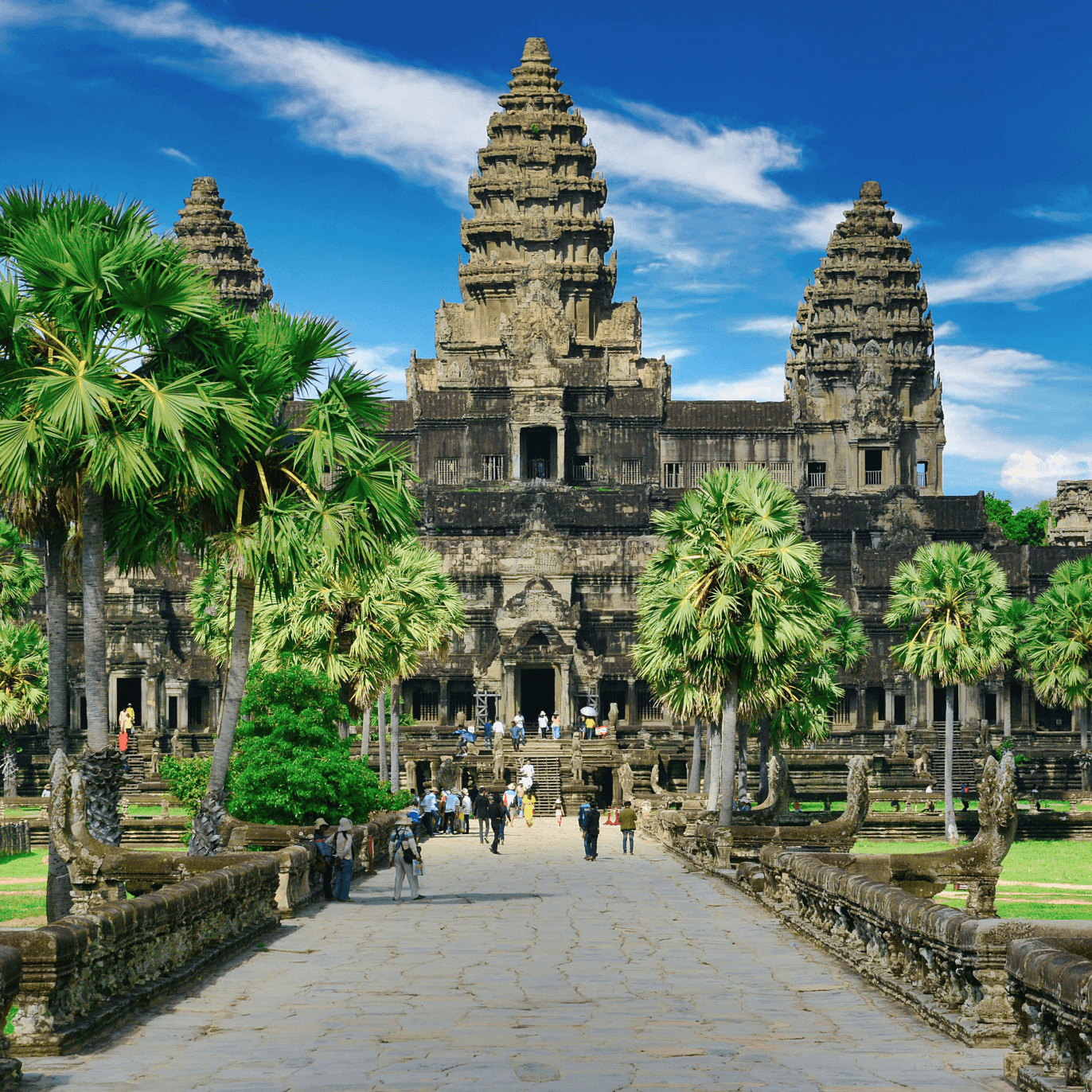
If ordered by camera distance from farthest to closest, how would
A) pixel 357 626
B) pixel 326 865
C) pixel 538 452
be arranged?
pixel 538 452
pixel 357 626
pixel 326 865

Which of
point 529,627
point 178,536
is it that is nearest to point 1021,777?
point 529,627

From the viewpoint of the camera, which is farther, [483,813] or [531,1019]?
[483,813]

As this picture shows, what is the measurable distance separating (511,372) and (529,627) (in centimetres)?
2013

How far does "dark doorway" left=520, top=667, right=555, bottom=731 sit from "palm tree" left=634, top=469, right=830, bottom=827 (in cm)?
3609

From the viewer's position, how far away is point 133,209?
67.3ft

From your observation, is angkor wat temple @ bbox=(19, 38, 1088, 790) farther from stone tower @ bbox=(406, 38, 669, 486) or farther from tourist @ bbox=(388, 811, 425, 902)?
tourist @ bbox=(388, 811, 425, 902)

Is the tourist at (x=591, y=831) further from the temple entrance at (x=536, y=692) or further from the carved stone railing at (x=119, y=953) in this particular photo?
the temple entrance at (x=536, y=692)

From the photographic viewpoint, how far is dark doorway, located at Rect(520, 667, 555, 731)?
234 feet

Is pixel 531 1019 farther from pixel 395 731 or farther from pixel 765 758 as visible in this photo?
pixel 395 731

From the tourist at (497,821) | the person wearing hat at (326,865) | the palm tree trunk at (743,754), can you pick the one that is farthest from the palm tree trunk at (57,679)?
the palm tree trunk at (743,754)

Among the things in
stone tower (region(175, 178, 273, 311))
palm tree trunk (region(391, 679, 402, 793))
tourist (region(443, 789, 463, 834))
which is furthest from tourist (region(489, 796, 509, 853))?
stone tower (region(175, 178, 273, 311))

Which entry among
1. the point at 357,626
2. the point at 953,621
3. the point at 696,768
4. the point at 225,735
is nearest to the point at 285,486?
the point at 225,735

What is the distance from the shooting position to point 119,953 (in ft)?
42.9

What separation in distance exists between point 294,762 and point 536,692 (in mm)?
39748
